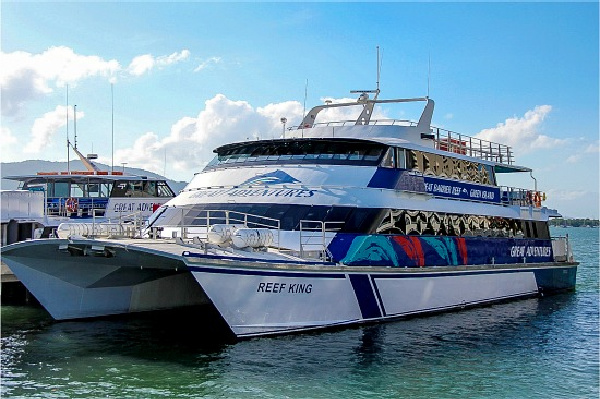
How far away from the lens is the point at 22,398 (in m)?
9.64

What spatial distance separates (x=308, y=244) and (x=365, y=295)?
5.48 feet

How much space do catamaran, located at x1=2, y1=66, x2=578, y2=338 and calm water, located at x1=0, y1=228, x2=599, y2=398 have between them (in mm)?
664

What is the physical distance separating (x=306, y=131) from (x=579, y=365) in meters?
8.99

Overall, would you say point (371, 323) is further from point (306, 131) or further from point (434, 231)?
point (306, 131)

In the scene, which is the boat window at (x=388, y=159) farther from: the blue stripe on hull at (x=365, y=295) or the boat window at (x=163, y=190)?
the boat window at (x=163, y=190)

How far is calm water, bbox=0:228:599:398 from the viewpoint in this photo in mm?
10266

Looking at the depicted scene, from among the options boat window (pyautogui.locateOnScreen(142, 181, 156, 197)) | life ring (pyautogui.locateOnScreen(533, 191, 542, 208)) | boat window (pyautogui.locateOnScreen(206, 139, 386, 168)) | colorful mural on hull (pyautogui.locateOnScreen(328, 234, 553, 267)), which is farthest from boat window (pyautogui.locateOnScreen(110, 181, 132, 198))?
life ring (pyautogui.locateOnScreen(533, 191, 542, 208))

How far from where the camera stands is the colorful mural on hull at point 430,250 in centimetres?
1442

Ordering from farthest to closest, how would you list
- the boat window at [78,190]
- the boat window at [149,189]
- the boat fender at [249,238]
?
the boat window at [149,189] < the boat window at [78,190] < the boat fender at [249,238]

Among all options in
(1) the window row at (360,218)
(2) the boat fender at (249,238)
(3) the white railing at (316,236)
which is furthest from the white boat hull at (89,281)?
(3) the white railing at (316,236)

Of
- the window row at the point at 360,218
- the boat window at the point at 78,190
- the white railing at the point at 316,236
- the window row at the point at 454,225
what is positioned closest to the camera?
the white railing at the point at 316,236

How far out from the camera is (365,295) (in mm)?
14375

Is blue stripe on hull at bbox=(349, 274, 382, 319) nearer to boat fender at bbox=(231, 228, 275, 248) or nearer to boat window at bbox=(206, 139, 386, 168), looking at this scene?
boat fender at bbox=(231, 228, 275, 248)

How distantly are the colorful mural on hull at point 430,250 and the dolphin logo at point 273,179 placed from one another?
202cm
